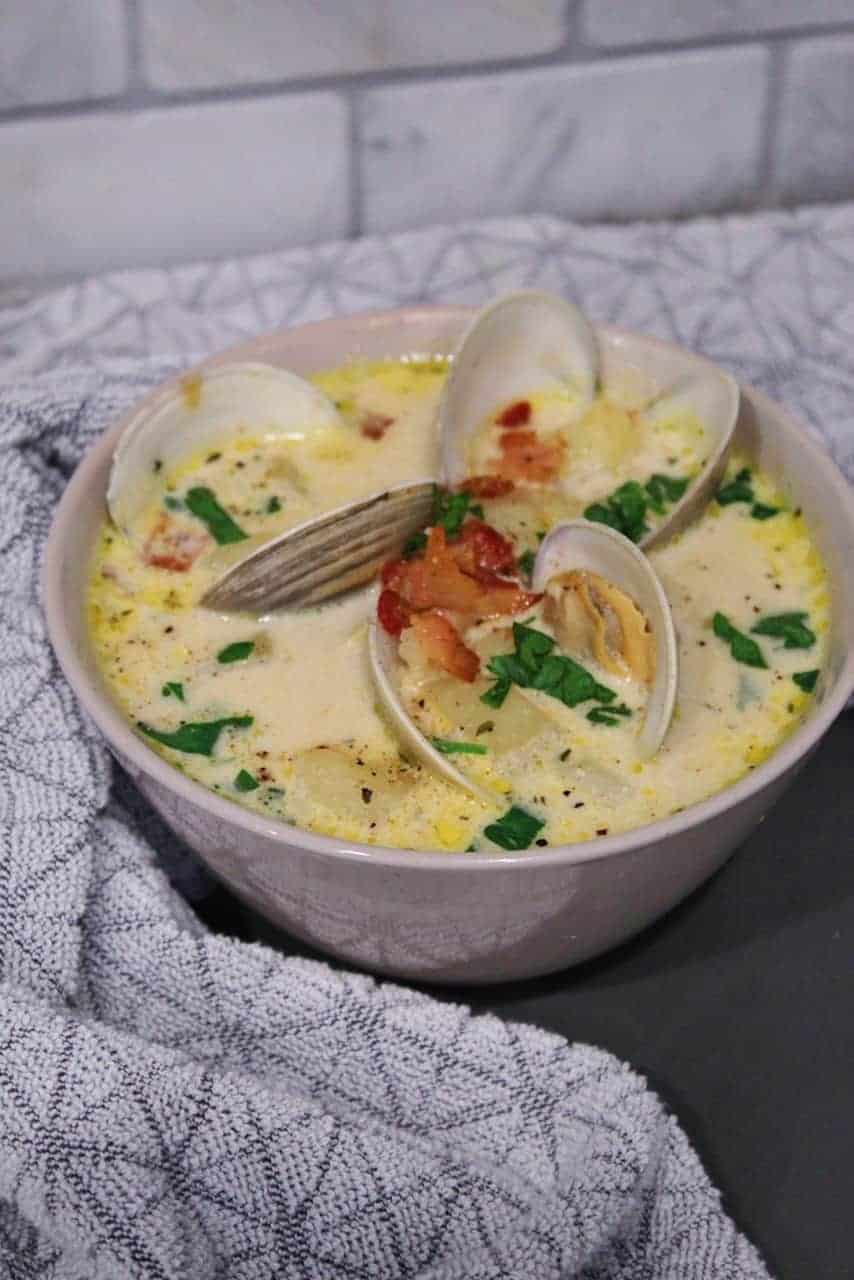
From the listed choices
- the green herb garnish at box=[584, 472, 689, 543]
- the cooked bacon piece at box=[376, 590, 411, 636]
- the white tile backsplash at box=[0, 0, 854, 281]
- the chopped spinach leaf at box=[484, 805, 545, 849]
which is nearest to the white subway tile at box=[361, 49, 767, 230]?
the white tile backsplash at box=[0, 0, 854, 281]

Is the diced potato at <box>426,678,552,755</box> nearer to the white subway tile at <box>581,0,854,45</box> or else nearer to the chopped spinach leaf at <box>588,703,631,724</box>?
the chopped spinach leaf at <box>588,703,631,724</box>

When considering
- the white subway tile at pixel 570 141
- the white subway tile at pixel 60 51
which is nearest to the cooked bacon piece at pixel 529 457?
the white subway tile at pixel 570 141

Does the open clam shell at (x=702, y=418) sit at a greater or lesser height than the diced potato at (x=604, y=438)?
greater

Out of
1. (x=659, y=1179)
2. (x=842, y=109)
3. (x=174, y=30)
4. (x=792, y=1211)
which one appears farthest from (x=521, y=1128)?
(x=842, y=109)

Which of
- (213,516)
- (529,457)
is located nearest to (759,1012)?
(529,457)

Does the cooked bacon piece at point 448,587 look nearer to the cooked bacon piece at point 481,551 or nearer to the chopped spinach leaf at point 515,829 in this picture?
the cooked bacon piece at point 481,551

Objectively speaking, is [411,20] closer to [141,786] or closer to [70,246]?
[70,246]
